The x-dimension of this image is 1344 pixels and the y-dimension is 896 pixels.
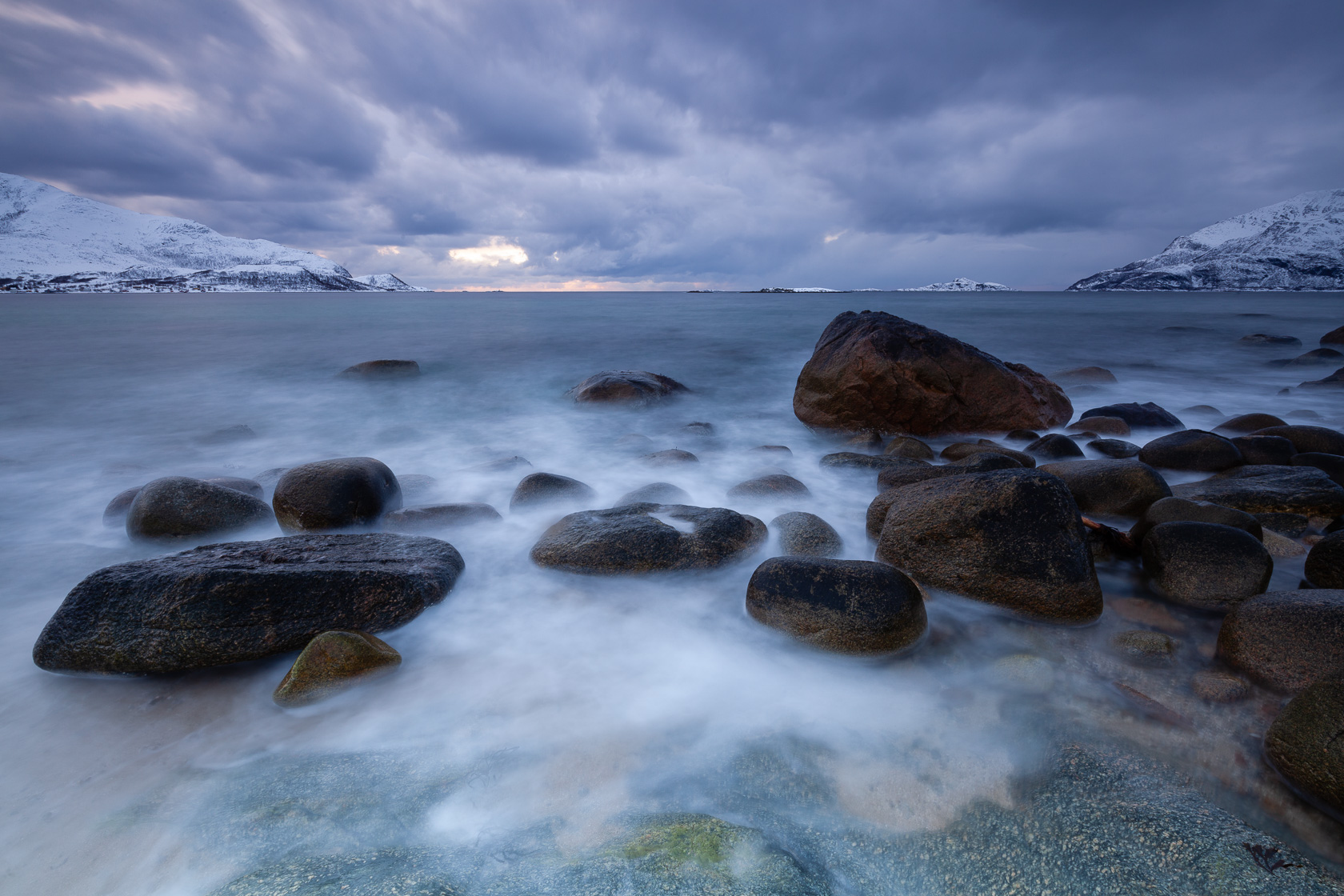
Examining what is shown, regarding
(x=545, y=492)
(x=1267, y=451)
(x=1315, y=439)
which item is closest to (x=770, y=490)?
(x=545, y=492)

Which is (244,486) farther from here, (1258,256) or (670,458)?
(1258,256)

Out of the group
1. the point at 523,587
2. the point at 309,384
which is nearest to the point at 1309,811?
the point at 523,587

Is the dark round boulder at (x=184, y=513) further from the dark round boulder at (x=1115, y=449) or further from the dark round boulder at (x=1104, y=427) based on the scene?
the dark round boulder at (x=1104, y=427)

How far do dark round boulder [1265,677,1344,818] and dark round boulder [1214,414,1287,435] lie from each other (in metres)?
5.71

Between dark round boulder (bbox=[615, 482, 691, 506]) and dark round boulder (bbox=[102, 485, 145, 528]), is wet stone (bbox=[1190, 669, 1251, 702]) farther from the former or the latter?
dark round boulder (bbox=[102, 485, 145, 528])

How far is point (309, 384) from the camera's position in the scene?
32.6ft

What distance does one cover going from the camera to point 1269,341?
14289mm

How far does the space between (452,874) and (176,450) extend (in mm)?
6461

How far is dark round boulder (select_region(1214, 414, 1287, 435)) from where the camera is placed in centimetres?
583

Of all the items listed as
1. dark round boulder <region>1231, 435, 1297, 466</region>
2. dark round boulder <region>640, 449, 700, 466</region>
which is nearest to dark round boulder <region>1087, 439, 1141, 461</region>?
dark round boulder <region>1231, 435, 1297, 466</region>

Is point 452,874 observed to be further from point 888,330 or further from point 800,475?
point 888,330

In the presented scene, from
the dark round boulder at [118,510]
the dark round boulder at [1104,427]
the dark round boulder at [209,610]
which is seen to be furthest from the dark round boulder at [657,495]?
the dark round boulder at [1104,427]

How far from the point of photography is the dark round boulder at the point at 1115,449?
509 centimetres

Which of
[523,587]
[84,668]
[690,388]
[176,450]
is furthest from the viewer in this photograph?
[690,388]
